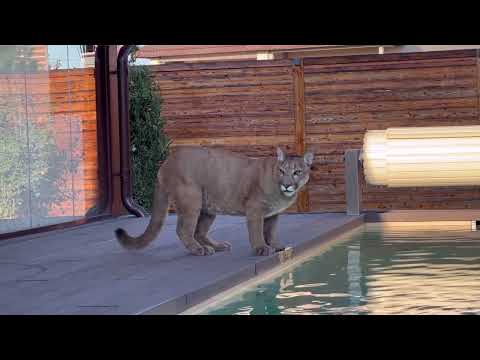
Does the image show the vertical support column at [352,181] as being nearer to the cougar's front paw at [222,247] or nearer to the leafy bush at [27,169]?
the leafy bush at [27,169]

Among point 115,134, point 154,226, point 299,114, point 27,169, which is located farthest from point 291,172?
point 299,114

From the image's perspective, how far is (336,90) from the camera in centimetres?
1266

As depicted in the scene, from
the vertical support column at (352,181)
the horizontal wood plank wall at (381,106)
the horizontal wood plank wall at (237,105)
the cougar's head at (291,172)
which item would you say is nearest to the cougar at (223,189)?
the cougar's head at (291,172)

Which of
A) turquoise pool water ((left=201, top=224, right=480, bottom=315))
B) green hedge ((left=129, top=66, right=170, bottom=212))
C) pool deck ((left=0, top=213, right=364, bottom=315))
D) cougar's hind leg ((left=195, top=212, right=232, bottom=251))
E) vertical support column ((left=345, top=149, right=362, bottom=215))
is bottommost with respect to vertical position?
turquoise pool water ((left=201, top=224, right=480, bottom=315))

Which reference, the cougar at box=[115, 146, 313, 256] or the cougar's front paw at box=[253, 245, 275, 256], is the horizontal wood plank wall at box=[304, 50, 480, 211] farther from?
the cougar's front paw at box=[253, 245, 275, 256]

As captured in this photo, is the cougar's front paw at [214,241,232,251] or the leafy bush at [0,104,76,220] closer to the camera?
Answer: the cougar's front paw at [214,241,232,251]

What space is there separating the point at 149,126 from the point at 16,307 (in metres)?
8.28

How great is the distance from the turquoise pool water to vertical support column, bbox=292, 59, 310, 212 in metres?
3.19

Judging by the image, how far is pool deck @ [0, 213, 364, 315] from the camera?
5.03m

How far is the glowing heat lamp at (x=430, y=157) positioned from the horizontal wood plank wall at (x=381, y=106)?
7588 millimetres

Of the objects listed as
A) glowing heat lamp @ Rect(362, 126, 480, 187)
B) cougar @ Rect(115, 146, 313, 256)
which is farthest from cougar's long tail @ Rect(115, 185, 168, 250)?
glowing heat lamp @ Rect(362, 126, 480, 187)

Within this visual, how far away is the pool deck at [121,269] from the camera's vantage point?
5031 millimetres
